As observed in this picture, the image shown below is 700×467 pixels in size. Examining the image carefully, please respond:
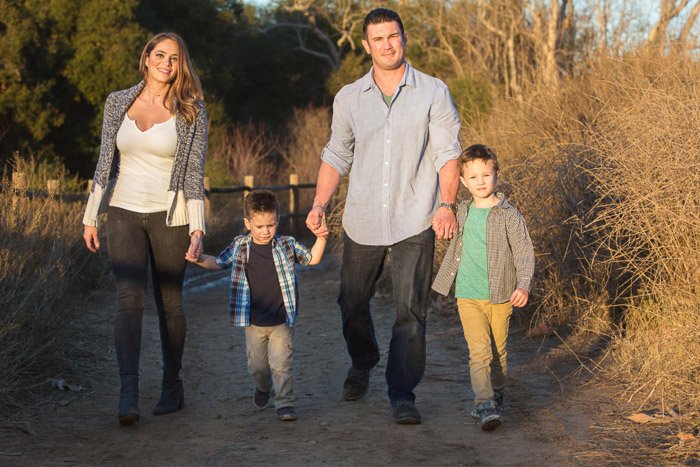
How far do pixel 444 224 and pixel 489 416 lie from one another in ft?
3.42

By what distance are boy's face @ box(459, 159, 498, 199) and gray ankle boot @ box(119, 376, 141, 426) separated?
2.13 meters

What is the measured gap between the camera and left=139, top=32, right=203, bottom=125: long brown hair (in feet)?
20.5

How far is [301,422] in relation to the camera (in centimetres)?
619

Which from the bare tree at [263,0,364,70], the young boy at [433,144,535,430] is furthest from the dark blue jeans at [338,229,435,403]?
the bare tree at [263,0,364,70]

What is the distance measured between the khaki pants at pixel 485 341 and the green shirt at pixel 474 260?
6 centimetres

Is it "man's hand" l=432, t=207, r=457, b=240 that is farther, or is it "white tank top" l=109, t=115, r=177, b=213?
"white tank top" l=109, t=115, r=177, b=213

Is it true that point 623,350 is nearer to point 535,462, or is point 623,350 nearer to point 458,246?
point 458,246

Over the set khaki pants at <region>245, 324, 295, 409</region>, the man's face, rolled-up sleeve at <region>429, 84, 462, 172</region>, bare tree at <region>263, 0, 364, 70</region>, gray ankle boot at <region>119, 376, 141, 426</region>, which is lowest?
gray ankle boot at <region>119, 376, 141, 426</region>

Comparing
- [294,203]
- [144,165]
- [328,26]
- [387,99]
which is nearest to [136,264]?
[144,165]

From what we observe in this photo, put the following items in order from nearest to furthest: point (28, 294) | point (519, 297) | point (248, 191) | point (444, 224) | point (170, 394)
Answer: point (519, 297) → point (444, 224) → point (170, 394) → point (28, 294) → point (248, 191)

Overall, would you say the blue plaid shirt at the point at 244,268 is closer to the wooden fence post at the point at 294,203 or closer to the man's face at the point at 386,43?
the man's face at the point at 386,43

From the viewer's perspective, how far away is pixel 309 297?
12.4 meters

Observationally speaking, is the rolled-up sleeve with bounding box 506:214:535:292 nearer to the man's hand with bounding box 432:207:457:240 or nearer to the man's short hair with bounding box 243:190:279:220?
the man's hand with bounding box 432:207:457:240

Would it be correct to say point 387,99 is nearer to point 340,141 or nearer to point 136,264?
point 340,141
